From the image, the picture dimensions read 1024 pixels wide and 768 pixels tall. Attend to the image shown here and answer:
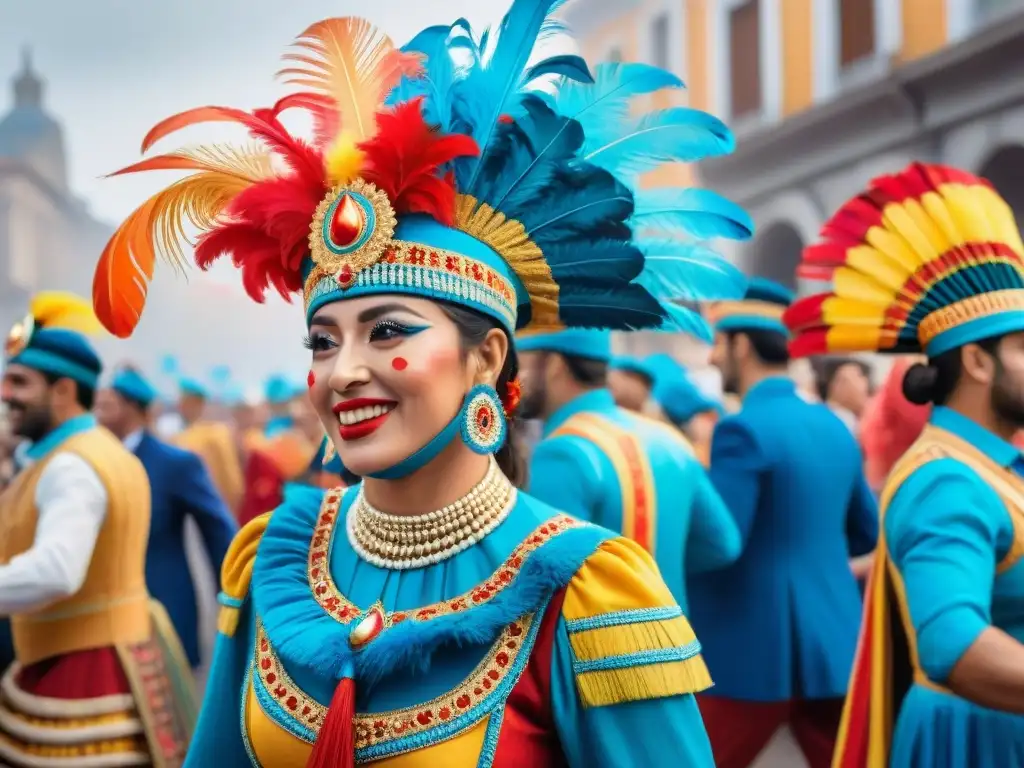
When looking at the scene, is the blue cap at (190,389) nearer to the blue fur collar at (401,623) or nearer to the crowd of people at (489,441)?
the crowd of people at (489,441)

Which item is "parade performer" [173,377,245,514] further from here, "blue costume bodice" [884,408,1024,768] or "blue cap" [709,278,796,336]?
"blue costume bodice" [884,408,1024,768]

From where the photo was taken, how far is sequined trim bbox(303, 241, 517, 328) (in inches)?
74.5

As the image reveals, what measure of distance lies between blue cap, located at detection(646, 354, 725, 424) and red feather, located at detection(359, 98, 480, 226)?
5563 millimetres

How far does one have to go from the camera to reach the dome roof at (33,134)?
23500mm

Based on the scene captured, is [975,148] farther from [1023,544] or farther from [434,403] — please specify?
[434,403]

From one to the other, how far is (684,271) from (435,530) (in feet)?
2.58

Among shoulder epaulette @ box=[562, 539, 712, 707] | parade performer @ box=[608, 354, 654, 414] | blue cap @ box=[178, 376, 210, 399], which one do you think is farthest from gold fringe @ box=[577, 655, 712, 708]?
Result: blue cap @ box=[178, 376, 210, 399]

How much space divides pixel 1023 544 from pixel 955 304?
650mm

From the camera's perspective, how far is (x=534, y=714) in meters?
1.82

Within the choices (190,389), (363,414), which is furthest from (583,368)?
(190,389)

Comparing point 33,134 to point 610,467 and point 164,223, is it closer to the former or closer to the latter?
point 610,467

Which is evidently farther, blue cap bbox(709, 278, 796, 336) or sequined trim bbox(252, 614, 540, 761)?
blue cap bbox(709, 278, 796, 336)

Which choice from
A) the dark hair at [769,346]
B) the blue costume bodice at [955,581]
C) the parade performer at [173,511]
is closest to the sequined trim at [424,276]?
the blue costume bodice at [955,581]

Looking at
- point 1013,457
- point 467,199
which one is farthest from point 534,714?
point 1013,457
